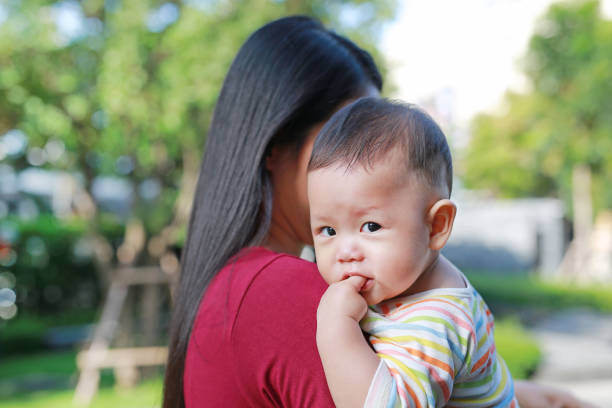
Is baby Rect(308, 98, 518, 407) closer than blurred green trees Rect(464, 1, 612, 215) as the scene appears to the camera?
Yes

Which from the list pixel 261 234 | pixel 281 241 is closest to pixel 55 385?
pixel 281 241

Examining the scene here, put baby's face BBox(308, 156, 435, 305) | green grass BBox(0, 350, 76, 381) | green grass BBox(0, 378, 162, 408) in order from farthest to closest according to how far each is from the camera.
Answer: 1. green grass BBox(0, 350, 76, 381)
2. green grass BBox(0, 378, 162, 408)
3. baby's face BBox(308, 156, 435, 305)

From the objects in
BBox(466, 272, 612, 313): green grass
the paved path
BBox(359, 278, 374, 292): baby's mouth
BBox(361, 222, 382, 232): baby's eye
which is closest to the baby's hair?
BBox(361, 222, 382, 232): baby's eye

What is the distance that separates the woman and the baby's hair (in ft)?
0.81

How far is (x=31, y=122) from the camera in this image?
684cm

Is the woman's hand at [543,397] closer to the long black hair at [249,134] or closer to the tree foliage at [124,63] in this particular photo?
the long black hair at [249,134]

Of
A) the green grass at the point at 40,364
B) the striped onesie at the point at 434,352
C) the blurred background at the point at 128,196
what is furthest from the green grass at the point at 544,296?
the striped onesie at the point at 434,352

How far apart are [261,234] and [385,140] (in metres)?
0.43

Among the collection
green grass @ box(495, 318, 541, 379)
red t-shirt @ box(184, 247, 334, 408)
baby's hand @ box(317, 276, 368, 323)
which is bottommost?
green grass @ box(495, 318, 541, 379)

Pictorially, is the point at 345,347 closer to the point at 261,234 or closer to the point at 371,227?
the point at 371,227

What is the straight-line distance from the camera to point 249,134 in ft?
4.72

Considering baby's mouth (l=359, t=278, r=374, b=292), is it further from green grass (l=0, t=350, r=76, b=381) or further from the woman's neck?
green grass (l=0, t=350, r=76, b=381)

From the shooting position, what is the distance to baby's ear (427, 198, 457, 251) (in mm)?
1141

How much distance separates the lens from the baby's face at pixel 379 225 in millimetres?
1111
